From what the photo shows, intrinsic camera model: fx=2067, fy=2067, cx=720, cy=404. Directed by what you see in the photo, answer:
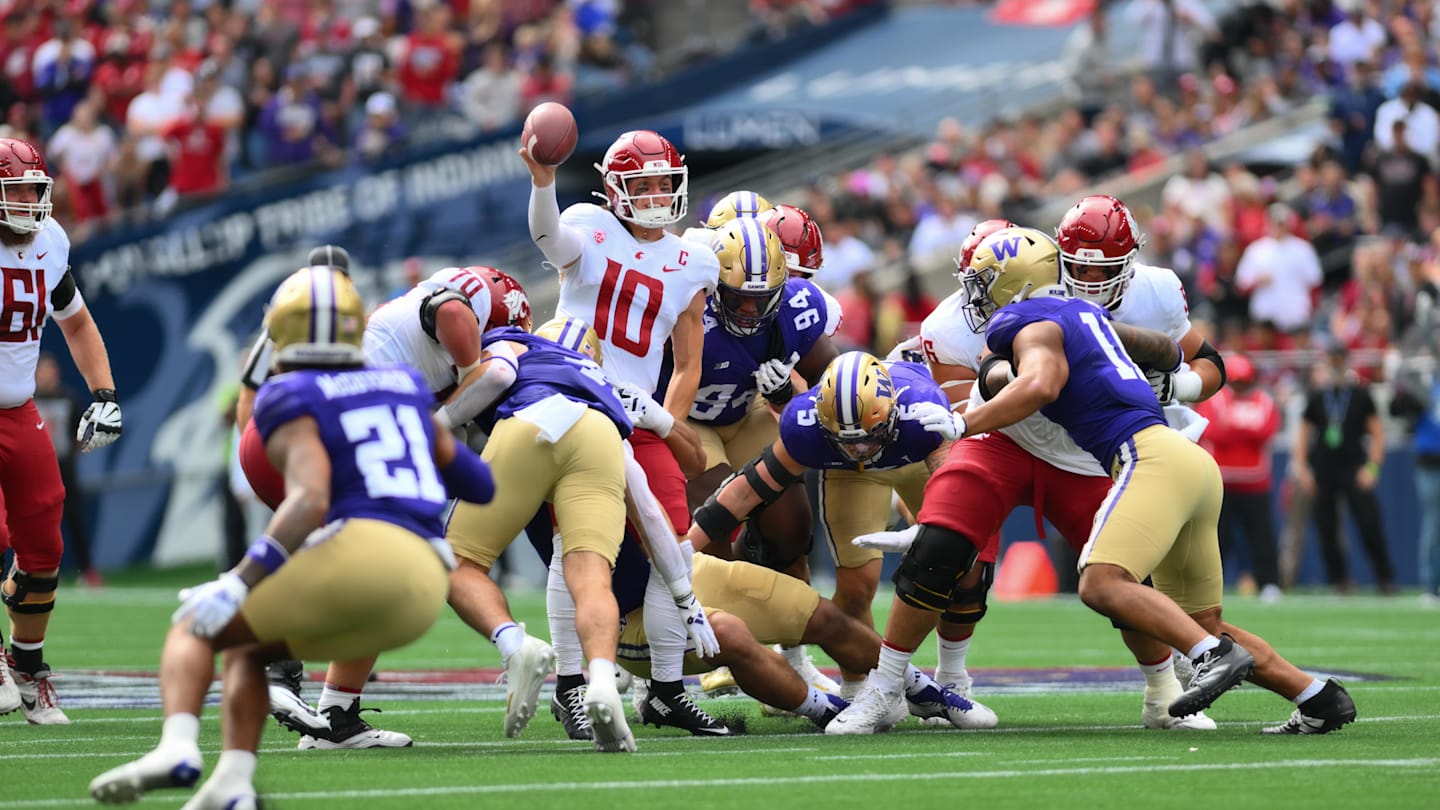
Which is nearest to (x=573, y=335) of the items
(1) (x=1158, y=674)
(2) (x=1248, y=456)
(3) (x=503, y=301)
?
(3) (x=503, y=301)

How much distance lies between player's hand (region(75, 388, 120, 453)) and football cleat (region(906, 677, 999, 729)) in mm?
3167

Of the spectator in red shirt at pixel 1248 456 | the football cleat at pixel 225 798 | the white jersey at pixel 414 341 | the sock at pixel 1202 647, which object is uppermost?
the white jersey at pixel 414 341

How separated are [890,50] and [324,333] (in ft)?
66.7

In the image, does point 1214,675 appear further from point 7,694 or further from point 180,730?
point 7,694

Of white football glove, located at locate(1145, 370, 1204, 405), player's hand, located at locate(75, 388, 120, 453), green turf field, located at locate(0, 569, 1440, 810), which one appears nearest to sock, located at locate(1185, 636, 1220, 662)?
green turf field, located at locate(0, 569, 1440, 810)

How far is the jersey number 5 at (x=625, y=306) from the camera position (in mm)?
7758

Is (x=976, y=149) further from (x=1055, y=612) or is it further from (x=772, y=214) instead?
(x=772, y=214)

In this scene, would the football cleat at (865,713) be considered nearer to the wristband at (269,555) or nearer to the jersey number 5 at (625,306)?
the jersey number 5 at (625,306)

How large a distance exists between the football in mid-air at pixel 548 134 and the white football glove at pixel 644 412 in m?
0.83

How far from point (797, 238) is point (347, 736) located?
10.0 feet

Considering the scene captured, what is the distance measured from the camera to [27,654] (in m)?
7.60

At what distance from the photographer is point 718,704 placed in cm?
821

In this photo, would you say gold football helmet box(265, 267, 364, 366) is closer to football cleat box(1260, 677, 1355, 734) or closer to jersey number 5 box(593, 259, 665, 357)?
jersey number 5 box(593, 259, 665, 357)

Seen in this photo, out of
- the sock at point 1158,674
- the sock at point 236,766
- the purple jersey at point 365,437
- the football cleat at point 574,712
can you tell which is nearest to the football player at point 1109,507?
the sock at point 1158,674
